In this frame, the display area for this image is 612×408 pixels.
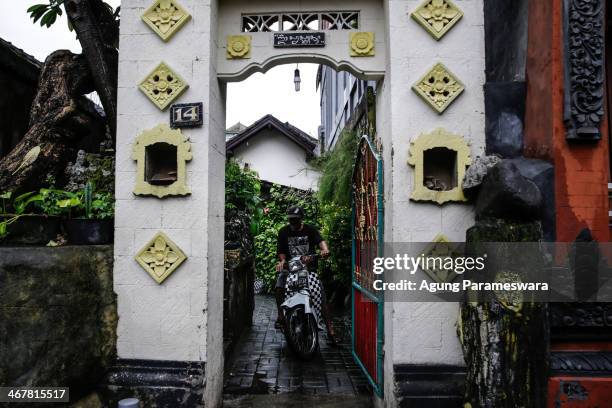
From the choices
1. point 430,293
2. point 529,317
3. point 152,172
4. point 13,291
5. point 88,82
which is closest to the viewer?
point 529,317

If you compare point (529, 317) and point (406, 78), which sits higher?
point (406, 78)

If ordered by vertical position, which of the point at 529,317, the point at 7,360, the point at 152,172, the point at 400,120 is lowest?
the point at 7,360

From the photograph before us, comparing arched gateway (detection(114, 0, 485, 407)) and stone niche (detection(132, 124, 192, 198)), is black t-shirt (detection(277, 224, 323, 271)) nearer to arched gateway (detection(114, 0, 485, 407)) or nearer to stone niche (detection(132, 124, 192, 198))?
arched gateway (detection(114, 0, 485, 407))

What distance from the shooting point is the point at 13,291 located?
3.26 m

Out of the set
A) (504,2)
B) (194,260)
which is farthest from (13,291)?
(504,2)

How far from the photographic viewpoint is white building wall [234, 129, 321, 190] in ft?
64.7

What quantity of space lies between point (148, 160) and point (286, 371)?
9.49 ft

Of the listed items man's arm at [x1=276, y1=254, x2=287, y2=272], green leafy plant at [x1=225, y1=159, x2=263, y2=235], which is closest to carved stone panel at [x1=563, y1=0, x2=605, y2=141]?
man's arm at [x1=276, y1=254, x2=287, y2=272]

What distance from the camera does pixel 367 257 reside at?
4.61 meters

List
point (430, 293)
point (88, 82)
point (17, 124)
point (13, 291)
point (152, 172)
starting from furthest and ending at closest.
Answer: point (17, 124), point (88, 82), point (152, 172), point (430, 293), point (13, 291)

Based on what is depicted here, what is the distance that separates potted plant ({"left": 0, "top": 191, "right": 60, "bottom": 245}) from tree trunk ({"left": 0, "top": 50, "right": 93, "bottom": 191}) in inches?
14.2

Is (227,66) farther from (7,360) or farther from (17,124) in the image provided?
(17,124)

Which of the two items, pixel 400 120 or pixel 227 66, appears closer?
pixel 400 120

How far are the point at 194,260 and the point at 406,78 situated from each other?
2306mm
